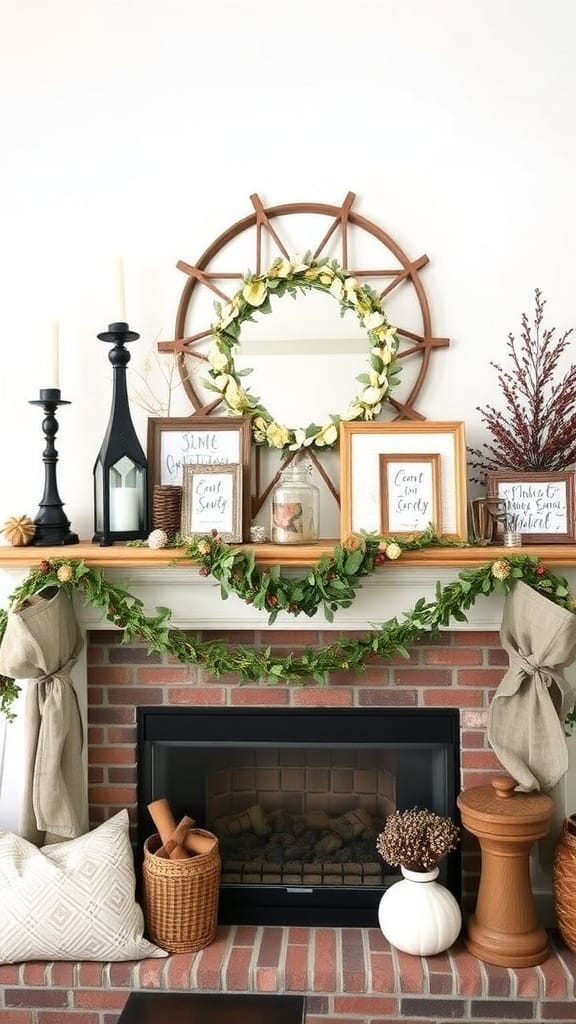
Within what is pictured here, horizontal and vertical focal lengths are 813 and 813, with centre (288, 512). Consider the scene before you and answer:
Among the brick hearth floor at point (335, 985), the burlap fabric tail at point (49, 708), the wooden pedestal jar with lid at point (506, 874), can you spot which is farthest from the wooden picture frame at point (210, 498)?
the brick hearth floor at point (335, 985)

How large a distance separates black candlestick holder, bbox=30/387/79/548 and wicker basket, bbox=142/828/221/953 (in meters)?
0.86

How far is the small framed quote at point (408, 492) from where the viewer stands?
6.90 feet

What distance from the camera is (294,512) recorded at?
6.84 ft

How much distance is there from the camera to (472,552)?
2.02 m

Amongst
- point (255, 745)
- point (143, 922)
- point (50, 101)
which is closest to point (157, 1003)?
point (143, 922)

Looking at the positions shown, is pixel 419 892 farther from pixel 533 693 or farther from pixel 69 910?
pixel 69 910

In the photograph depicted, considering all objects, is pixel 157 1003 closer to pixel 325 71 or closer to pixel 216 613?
pixel 216 613

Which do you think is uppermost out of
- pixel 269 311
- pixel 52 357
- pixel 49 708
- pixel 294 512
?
pixel 269 311

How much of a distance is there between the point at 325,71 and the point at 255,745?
6.24 ft

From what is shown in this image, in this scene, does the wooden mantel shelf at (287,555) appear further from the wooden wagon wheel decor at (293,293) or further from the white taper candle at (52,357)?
the white taper candle at (52,357)

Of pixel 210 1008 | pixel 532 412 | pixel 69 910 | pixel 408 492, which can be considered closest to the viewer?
pixel 210 1008

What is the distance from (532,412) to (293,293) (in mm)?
731

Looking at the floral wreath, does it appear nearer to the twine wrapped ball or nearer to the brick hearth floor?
the twine wrapped ball

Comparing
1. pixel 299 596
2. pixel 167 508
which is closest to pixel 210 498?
pixel 167 508
